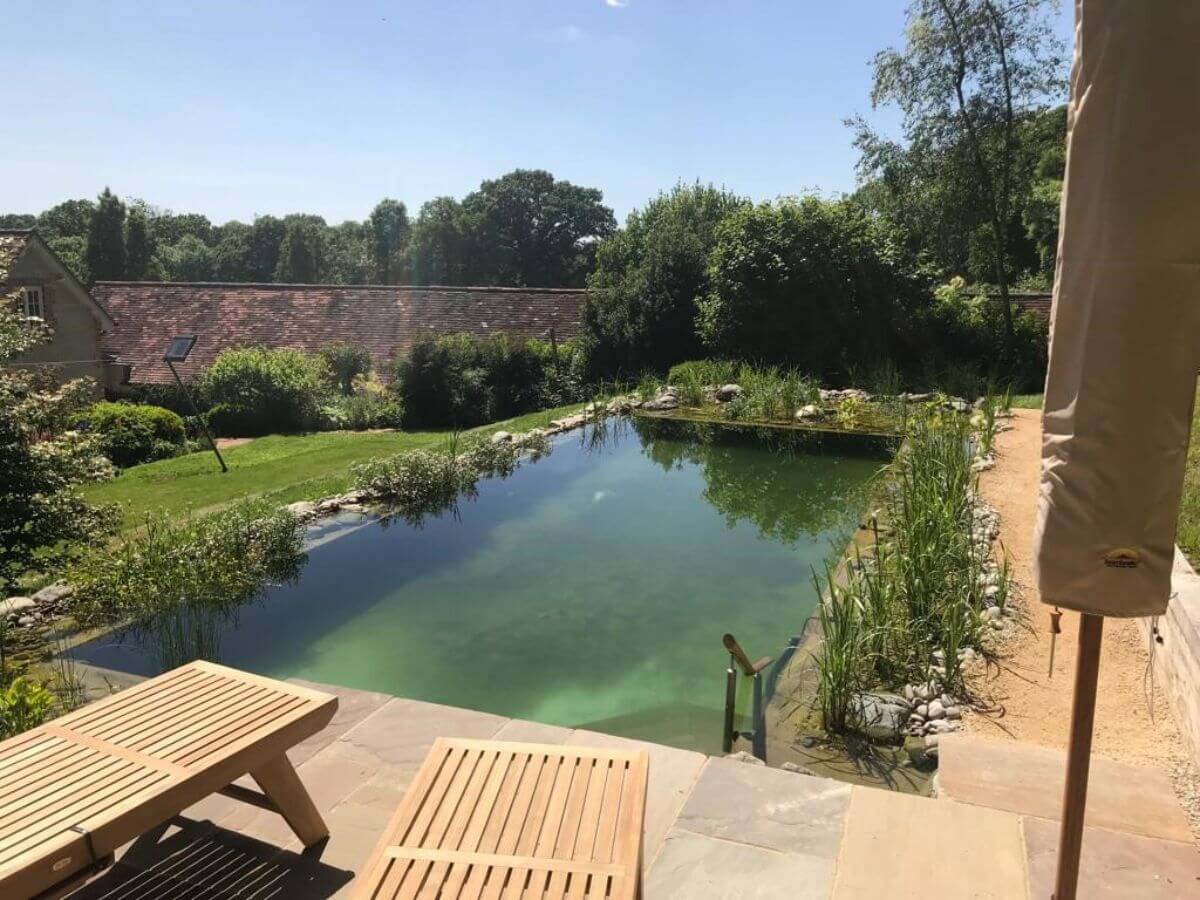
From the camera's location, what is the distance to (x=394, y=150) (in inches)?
700

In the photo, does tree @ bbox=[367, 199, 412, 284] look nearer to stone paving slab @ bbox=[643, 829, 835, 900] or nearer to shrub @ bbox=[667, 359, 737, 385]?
shrub @ bbox=[667, 359, 737, 385]

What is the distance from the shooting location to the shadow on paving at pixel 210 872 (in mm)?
2406

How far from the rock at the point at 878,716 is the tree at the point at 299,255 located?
5021cm

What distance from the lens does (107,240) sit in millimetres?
41656

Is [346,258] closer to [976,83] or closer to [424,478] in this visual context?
[976,83]

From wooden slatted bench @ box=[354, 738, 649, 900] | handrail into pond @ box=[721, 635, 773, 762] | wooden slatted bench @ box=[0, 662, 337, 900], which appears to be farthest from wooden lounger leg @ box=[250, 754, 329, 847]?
handrail into pond @ box=[721, 635, 773, 762]

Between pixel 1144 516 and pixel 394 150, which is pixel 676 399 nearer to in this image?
pixel 394 150

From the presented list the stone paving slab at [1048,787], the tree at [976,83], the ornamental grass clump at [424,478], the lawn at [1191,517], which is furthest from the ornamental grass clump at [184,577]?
the tree at [976,83]

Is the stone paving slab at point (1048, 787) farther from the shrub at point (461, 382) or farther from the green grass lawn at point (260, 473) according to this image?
the shrub at point (461, 382)

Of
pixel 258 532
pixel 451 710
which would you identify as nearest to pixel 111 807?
pixel 451 710

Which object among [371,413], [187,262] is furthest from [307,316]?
[187,262]

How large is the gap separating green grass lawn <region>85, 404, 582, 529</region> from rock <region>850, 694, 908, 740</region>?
6.11m

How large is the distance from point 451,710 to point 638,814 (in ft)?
6.14

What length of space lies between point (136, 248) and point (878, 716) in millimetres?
47394
